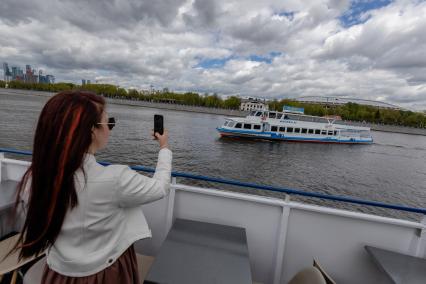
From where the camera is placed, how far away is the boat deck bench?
1295 millimetres

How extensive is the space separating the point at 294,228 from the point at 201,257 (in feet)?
3.46

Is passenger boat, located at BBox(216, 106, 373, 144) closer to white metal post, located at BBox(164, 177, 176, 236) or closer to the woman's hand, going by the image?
white metal post, located at BBox(164, 177, 176, 236)

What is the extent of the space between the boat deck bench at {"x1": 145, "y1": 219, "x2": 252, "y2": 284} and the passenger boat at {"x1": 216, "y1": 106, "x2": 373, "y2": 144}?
21519 mm

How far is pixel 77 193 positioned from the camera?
0.89m

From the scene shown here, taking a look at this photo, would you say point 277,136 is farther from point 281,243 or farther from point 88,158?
point 88,158

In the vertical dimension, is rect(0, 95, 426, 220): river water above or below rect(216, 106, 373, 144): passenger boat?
below

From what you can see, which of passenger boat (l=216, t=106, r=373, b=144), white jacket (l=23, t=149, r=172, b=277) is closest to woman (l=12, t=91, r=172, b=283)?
white jacket (l=23, t=149, r=172, b=277)

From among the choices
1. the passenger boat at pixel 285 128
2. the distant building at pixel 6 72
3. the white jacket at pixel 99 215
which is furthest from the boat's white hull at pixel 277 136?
the distant building at pixel 6 72

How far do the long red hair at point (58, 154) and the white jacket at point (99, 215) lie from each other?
42 millimetres

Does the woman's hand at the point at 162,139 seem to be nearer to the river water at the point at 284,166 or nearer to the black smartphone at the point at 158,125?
the black smartphone at the point at 158,125

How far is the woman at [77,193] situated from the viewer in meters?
0.85

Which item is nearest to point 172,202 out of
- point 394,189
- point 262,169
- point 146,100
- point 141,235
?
point 141,235

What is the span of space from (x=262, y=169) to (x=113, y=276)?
45.1 ft

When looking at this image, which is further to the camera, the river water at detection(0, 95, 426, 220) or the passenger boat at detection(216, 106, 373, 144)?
the passenger boat at detection(216, 106, 373, 144)
